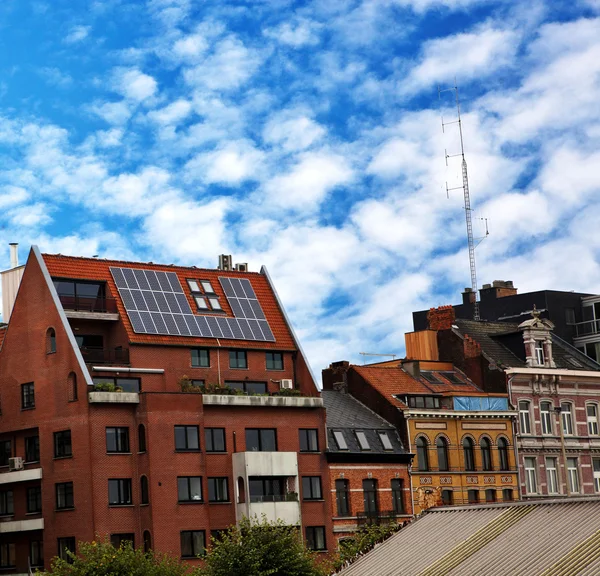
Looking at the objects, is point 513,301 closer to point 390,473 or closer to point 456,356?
point 456,356

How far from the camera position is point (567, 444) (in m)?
98.6

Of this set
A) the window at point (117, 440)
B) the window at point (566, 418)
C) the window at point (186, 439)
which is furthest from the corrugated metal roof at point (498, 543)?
the window at point (566, 418)

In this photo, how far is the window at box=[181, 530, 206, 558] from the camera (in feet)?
255

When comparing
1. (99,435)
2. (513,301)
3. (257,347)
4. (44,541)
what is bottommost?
(44,541)

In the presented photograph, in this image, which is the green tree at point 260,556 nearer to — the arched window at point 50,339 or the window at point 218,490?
the window at point 218,490

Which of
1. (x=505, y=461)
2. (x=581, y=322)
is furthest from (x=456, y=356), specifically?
(x=581, y=322)

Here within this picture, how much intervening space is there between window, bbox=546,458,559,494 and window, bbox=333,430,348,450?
59.5 ft

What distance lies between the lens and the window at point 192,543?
7762 centimetres

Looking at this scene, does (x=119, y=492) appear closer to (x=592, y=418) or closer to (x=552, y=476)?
(x=552, y=476)

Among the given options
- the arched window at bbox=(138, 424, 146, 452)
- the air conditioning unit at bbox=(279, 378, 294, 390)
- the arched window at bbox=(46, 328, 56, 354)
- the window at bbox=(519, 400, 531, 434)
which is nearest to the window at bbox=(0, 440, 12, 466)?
the arched window at bbox=(46, 328, 56, 354)

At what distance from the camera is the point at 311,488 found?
8469 cm

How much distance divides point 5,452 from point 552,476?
39984mm

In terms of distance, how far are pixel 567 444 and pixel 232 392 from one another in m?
29.5

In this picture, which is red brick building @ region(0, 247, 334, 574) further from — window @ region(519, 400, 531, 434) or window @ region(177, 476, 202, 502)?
window @ region(519, 400, 531, 434)
